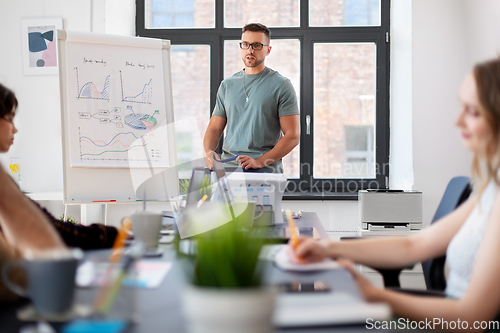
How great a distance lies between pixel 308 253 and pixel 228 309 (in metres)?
0.57

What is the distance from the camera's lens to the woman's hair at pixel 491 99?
845 mm

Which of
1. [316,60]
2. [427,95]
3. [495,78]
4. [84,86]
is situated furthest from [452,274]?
[316,60]

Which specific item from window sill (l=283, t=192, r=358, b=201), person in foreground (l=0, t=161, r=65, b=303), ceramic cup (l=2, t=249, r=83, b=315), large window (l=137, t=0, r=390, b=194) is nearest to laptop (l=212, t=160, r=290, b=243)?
person in foreground (l=0, t=161, r=65, b=303)

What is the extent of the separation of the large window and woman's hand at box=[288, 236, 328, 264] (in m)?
2.73

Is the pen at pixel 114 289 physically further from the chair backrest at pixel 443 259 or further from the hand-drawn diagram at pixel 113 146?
the hand-drawn diagram at pixel 113 146

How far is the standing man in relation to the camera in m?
2.63

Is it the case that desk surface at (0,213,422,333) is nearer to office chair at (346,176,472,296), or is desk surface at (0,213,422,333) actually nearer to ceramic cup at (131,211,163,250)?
ceramic cup at (131,211,163,250)

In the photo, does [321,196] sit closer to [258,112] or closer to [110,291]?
[258,112]

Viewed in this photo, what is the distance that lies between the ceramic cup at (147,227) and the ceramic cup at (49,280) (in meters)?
0.50

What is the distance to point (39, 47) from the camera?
137 inches

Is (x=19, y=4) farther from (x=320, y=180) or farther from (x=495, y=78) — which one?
(x=495, y=78)

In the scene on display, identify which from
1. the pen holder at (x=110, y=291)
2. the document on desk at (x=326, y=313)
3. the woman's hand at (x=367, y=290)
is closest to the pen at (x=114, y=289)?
the pen holder at (x=110, y=291)

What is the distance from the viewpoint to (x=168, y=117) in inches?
108

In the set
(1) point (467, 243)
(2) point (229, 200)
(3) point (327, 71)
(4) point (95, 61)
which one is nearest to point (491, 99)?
(1) point (467, 243)
